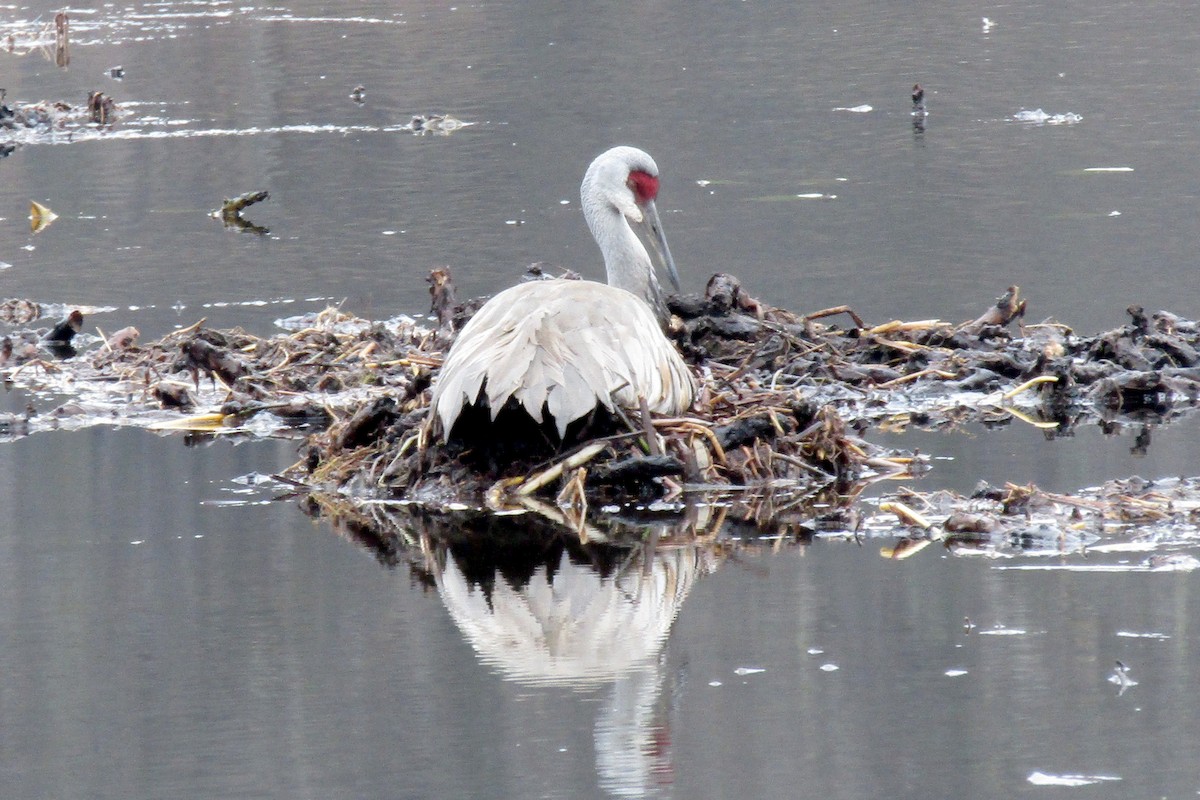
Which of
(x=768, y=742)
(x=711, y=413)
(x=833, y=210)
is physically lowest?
(x=768, y=742)

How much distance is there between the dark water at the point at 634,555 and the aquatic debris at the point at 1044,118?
0.25 metres

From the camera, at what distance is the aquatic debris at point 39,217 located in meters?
15.5

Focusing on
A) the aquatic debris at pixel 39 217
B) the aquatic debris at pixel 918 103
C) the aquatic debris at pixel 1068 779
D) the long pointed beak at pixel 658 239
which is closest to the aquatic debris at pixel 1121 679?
the aquatic debris at pixel 1068 779

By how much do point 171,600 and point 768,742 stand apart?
2.36 m

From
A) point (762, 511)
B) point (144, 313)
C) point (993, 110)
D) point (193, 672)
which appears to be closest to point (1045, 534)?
point (762, 511)

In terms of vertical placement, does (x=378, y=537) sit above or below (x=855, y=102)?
below

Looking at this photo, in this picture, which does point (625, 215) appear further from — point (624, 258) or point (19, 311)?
point (19, 311)

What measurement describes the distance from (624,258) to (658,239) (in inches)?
25.8

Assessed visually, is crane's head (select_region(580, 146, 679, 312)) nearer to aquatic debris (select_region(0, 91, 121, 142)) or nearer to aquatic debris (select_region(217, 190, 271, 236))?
aquatic debris (select_region(217, 190, 271, 236))

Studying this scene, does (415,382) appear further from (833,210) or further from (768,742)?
(833,210)

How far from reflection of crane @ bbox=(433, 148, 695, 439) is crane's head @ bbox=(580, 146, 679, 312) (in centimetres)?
109

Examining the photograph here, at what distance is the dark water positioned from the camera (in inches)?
191

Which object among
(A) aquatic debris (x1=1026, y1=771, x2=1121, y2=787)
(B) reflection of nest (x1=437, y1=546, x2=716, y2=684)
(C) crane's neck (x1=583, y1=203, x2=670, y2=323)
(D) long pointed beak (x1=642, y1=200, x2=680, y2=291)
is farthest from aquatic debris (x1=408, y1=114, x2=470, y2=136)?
(A) aquatic debris (x1=1026, y1=771, x2=1121, y2=787)

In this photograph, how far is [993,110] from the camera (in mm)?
19688
